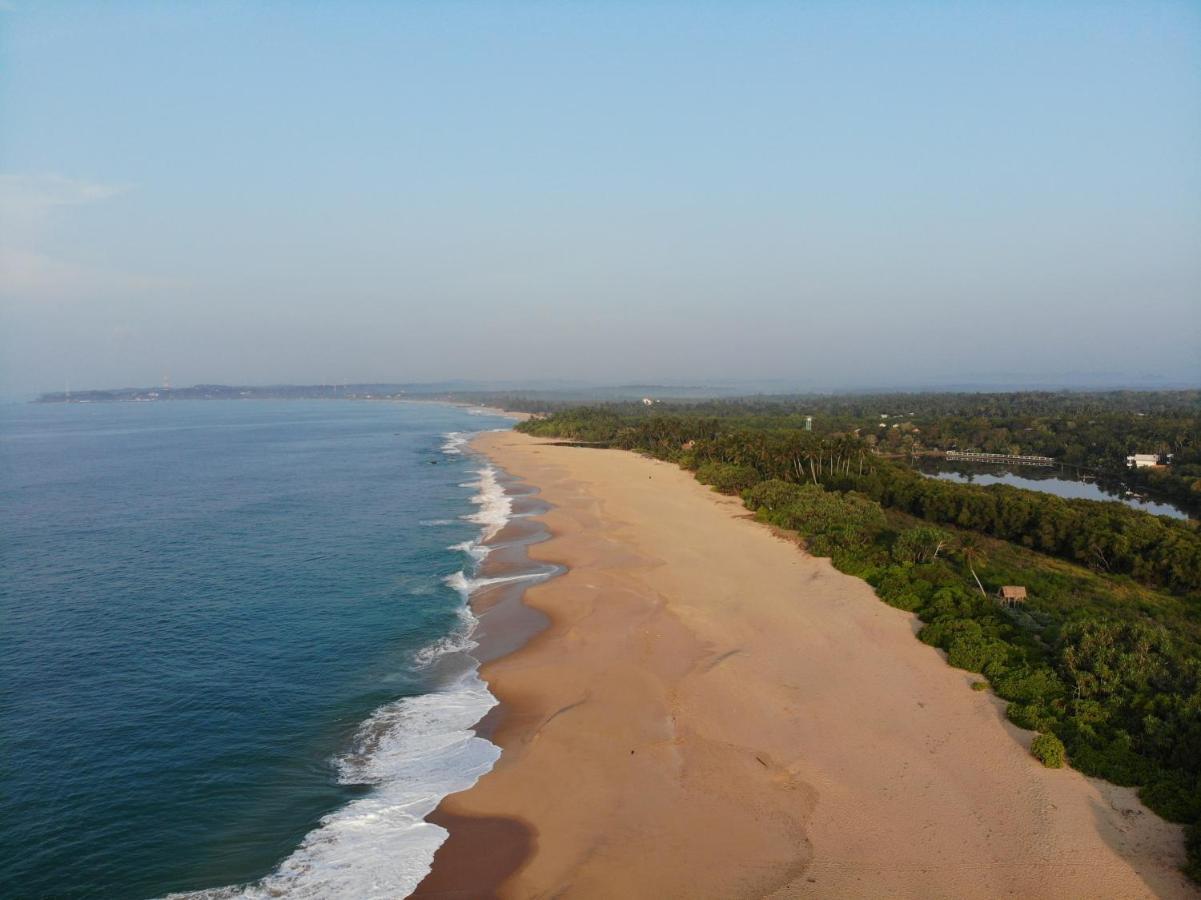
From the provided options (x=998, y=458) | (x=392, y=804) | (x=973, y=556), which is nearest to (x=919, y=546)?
(x=973, y=556)

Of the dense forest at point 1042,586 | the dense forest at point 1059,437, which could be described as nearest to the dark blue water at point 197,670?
the dense forest at point 1042,586

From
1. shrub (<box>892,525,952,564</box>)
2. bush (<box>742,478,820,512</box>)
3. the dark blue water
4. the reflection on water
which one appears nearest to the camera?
the dark blue water

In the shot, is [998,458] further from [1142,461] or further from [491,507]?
[491,507]

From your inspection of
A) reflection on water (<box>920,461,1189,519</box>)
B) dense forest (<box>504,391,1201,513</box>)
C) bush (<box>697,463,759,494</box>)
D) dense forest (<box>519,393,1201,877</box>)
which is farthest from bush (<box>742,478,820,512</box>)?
dense forest (<box>504,391,1201,513</box>)

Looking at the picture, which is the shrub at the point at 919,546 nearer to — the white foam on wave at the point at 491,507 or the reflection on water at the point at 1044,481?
the white foam on wave at the point at 491,507

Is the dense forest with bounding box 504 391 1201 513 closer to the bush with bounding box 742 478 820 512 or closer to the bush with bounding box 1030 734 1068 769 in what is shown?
the bush with bounding box 742 478 820 512
